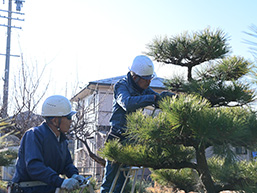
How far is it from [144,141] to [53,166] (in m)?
0.89

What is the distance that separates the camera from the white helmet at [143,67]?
3.83m

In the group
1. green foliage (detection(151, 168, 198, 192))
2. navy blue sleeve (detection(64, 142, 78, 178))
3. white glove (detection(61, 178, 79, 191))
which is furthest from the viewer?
green foliage (detection(151, 168, 198, 192))

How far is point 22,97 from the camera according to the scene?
8469 mm

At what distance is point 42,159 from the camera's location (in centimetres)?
288

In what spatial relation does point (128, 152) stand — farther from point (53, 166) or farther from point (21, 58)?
point (21, 58)

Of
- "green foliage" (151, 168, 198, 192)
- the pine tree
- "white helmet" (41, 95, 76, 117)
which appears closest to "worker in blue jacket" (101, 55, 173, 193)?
the pine tree

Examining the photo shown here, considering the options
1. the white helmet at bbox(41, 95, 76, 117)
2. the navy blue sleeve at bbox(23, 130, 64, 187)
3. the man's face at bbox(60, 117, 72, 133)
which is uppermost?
the white helmet at bbox(41, 95, 76, 117)

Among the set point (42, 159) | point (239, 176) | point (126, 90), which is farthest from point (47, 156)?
point (239, 176)

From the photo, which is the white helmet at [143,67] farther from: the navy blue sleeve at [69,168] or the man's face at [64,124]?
the navy blue sleeve at [69,168]

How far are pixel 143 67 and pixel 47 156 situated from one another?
4.69 ft

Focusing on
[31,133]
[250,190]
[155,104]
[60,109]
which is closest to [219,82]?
[155,104]

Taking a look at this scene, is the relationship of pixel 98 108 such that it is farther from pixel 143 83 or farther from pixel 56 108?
pixel 56 108

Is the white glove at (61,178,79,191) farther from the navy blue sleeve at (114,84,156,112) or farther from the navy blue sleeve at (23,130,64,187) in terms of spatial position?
the navy blue sleeve at (114,84,156,112)

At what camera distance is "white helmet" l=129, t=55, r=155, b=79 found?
383cm
